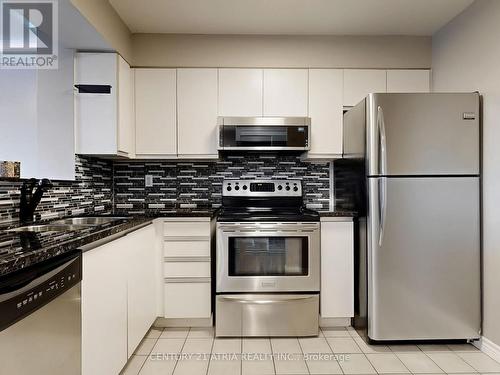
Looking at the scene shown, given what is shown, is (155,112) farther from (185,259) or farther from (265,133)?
(185,259)

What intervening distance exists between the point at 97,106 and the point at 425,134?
235cm

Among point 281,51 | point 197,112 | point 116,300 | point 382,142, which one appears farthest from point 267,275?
point 281,51

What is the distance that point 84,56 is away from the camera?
240cm

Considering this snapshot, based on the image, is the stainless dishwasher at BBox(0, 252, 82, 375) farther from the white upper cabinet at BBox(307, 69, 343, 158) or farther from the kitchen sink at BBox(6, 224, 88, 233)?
the white upper cabinet at BBox(307, 69, 343, 158)

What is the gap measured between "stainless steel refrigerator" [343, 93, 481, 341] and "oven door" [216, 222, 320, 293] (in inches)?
19.1

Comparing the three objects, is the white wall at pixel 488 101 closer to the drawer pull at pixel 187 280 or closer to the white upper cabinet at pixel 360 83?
the white upper cabinet at pixel 360 83

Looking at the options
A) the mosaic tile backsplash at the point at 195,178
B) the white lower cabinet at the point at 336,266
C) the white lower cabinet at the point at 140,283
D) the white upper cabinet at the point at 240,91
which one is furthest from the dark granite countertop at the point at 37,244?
the white lower cabinet at the point at 336,266

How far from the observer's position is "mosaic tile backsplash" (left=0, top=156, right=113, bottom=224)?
1.81 metres

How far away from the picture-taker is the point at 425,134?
221cm

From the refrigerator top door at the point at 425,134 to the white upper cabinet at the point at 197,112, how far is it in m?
1.29

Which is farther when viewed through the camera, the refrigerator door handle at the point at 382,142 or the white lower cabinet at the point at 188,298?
the white lower cabinet at the point at 188,298

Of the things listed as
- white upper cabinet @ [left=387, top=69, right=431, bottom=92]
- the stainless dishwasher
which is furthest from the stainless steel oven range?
white upper cabinet @ [left=387, top=69, right=431, bottom=92]

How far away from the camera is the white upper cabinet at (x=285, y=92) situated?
2766mm

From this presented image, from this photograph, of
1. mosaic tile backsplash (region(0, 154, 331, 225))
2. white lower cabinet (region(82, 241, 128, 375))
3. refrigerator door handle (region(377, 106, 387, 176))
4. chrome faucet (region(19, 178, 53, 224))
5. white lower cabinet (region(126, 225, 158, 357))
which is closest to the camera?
white lower cabinet (region(82, 241, 128, 375))
